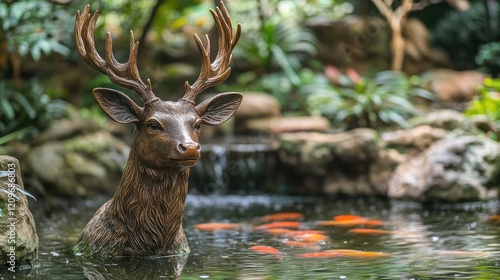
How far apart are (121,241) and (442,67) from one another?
16.4 m

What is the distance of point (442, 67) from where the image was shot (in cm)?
2123

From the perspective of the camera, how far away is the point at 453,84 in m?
19.5

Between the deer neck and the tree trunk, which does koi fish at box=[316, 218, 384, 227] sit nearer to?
the deer neck

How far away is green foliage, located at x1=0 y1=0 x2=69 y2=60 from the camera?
485 inches

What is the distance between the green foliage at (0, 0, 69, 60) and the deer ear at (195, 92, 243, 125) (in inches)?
250

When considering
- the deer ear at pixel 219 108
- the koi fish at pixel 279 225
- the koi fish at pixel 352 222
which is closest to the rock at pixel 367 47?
the koi fish at pixel 352 222

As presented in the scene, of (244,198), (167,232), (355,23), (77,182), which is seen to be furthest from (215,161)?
(355,23)

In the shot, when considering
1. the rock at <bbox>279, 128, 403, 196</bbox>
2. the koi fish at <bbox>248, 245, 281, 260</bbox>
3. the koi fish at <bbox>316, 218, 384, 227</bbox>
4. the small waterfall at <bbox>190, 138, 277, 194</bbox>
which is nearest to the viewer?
the koi fish at <bbox>248, 245, 281, 260</bbox>

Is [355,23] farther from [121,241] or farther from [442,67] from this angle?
[121,241]

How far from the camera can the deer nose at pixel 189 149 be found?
596 cm

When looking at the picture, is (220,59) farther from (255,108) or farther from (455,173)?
(255,108)

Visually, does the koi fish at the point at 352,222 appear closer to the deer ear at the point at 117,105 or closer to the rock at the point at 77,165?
the deer ear at the point at 117,105

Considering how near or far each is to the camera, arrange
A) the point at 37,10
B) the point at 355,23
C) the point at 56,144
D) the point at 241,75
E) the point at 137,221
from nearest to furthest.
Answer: the point at 137,221, the point at 37,10, the point at 56,144, the point at 241,75, the point at 355,23

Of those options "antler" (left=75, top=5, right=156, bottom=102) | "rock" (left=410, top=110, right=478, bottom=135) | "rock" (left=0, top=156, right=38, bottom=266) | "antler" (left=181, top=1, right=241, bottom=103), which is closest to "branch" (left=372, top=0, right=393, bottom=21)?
"rock" (left=410, top=110, right=478, bottom=135)
